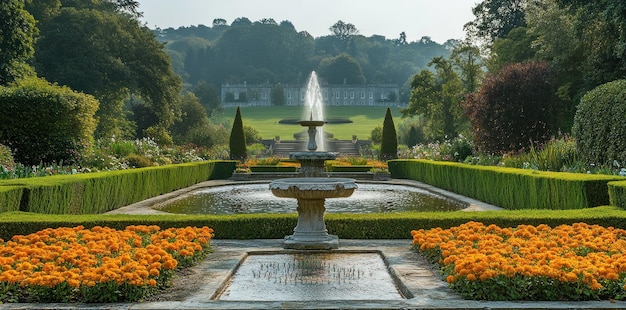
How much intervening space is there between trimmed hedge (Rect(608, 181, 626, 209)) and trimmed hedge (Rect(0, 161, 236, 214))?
28.2 feet

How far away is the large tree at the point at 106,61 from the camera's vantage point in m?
34.2

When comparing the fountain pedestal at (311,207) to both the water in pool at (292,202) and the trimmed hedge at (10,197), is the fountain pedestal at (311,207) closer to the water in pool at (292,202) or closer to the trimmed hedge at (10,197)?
the trimmed hedge at (10,197)

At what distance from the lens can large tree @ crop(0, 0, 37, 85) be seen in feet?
79.4

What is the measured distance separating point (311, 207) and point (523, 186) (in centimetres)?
612

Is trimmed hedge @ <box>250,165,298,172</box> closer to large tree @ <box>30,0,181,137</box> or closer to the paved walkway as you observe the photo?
large tree @ <box>30,0,181,137</box>

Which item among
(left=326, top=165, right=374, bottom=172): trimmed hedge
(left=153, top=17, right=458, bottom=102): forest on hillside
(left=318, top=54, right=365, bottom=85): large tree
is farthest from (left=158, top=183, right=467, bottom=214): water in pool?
(left=318, top=54, right=365, bottom=85): large tree

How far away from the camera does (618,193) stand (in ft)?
31.9

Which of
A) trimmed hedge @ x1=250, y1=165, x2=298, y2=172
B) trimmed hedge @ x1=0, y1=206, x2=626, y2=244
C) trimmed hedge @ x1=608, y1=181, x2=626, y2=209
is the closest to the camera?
trimmed hedge @ x1=0, y1=206, x2=626, y2=244

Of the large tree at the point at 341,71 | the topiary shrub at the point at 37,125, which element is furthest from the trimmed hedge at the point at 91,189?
the large tree at the point at 341,71

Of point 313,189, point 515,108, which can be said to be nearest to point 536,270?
point 313,189

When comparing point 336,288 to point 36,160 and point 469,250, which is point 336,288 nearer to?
point 469,250

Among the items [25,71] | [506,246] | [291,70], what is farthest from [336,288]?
[291,70]

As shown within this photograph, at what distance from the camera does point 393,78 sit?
134 metres

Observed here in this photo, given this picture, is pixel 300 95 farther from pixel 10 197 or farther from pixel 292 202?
pixel 10 197
